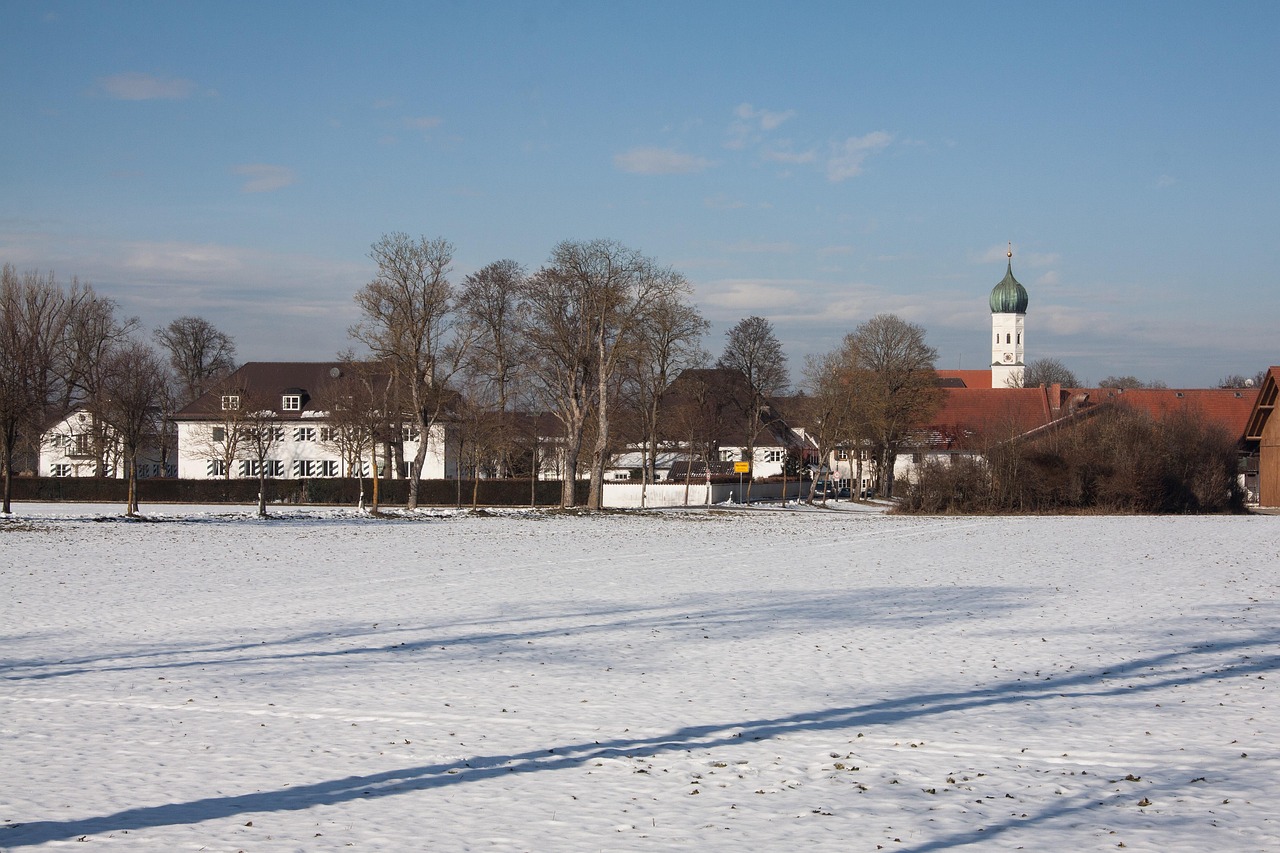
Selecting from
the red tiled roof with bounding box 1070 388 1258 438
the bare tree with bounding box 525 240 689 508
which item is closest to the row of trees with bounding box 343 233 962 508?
the bare tree with bounding box 525 240 689 508

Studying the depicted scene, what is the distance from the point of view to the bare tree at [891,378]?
72000 millimetres

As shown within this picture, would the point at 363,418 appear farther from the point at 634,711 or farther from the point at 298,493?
the point at 634,711

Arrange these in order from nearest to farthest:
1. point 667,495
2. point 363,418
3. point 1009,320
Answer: point 363,418 < point 667,495 < point 1009,320

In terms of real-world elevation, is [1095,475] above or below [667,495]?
above

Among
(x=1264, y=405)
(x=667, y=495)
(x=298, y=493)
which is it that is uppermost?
(x=1264, y=405)

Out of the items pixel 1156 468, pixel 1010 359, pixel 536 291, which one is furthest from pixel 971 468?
pixel 1010 359

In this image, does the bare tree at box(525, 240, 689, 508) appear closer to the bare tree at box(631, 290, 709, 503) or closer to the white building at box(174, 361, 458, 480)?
the bare tree at box(631, 290, 709, 503)

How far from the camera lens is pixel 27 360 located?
4322 centimetres

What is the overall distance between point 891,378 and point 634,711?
212ft

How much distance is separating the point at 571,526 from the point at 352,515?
1170 cm

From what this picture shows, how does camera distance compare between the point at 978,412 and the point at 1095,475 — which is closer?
the point at 1095,475

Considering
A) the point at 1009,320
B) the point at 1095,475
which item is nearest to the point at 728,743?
the point at 1095,475

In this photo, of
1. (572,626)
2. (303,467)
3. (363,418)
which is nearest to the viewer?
(572,626)

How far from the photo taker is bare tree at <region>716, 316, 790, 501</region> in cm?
7969
